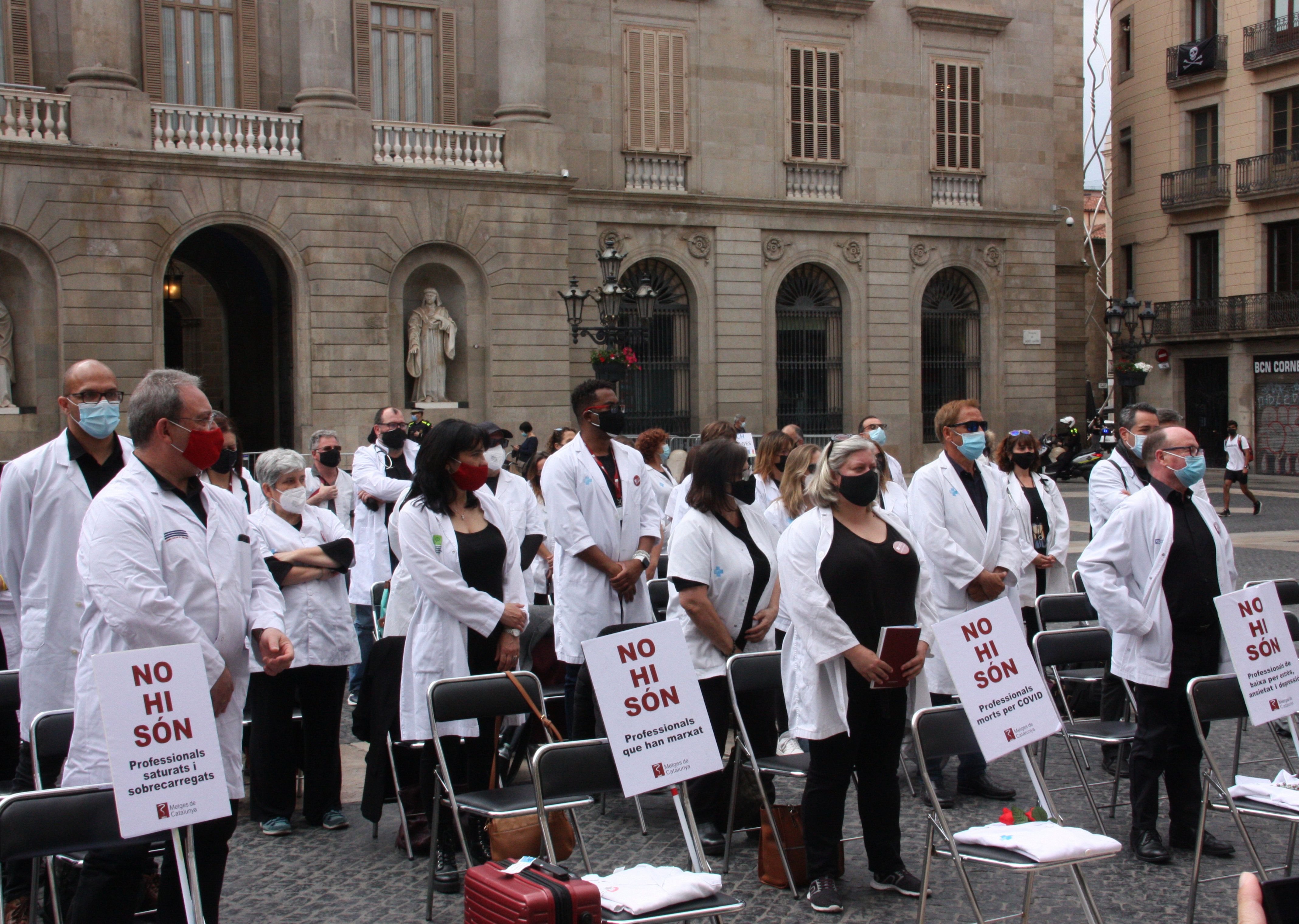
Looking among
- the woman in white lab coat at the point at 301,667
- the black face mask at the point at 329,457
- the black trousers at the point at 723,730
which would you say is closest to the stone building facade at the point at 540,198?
the black face mask at the point at 329,457

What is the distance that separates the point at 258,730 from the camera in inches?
259

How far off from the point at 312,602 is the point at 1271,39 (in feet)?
119

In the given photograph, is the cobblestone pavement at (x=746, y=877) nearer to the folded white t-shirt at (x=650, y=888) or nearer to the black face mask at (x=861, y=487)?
the folded white t-shirt at (x=650, y=888)

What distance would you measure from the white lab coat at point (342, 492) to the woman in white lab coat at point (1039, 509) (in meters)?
4.43

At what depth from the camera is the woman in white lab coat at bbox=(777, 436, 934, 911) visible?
17.8 ft

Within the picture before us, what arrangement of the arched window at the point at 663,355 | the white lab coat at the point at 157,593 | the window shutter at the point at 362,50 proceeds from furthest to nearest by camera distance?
the arched window at the point at 663,355 < the window shutter at the point at 362,50 < the white lab coat at the point at 157,593

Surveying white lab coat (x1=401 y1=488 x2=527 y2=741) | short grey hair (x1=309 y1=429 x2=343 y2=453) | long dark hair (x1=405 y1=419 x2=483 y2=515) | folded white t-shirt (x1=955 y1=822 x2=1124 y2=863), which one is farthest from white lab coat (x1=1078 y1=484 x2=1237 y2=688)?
short grey hair (x1=309 y1=429 x2=343 y2=453)

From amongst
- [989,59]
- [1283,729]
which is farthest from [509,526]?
[989,59]

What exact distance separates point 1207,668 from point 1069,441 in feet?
92.0

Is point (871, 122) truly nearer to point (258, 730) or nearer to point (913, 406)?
point (913, 406)

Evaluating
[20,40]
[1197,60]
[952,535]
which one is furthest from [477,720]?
[1197,60]

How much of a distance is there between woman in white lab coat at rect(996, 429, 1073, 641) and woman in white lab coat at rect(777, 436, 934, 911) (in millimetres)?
3251

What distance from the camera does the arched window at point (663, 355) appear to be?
90.3 feet

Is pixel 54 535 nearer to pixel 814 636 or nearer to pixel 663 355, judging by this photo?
pixel 814 636
